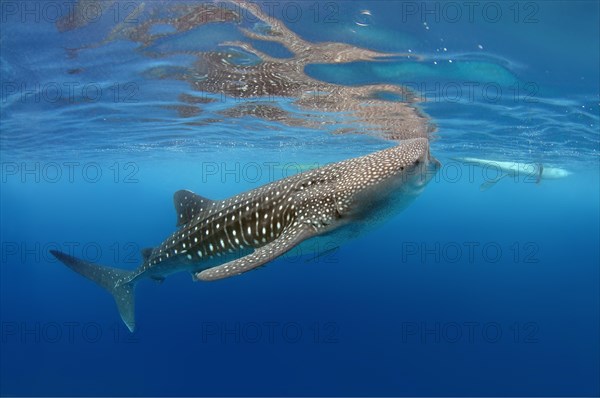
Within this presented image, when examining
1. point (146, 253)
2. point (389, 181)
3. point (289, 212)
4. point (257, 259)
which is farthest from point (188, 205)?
point (389, 181)

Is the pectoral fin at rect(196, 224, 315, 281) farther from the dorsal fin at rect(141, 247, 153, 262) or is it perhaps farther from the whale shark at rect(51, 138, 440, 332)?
the dorsal fin at rect(141, 247, 153, 262)

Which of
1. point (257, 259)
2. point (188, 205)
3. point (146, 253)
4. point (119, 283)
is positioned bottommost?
point (119, 283)

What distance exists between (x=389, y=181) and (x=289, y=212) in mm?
1260

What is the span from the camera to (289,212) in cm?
476

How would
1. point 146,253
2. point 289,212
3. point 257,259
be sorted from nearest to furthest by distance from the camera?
1. point 257,259
2. point 289,212
3. point 146,253

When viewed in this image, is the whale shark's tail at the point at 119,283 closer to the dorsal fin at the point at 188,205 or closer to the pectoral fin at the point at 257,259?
the dorsal fin at the point at 188,205

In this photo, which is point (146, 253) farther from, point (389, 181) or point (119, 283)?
point (389, 181)

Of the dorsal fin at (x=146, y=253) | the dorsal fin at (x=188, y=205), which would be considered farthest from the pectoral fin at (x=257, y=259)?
the dorsal fin at (x=146, y=253)

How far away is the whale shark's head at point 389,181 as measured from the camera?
4043 mm

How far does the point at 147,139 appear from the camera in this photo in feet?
75.0

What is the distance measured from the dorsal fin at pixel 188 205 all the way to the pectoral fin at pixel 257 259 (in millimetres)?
2198

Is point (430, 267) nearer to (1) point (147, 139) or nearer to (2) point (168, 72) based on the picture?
(1) point (147, 139)

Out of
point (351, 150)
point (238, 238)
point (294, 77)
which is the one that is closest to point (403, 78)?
point (294, 77)

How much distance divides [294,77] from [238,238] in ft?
24.3
